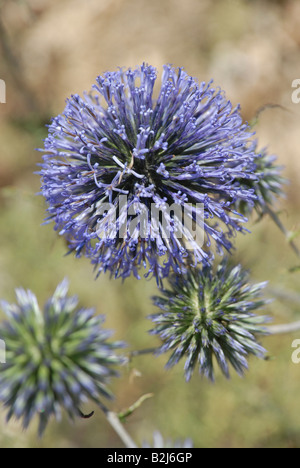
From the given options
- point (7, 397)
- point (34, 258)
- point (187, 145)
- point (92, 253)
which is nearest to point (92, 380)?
point (7, 397)

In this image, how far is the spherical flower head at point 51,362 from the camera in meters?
2.38

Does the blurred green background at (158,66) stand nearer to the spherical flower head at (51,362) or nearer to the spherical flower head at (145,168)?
the spherical flower head at (145,168)

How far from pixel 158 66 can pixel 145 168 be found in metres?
4.93

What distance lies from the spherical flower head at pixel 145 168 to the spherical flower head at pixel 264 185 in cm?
42

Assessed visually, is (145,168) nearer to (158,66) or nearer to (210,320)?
(210,320)

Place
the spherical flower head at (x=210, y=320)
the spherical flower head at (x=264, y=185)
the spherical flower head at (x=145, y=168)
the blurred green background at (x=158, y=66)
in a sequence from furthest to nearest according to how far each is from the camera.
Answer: the blurred green background at (x=158, y=66) < the spherical flower head at (x=264, y=185) < the spherical flower head at (x=210, y=320) < the spherical flower head at (x=145, y=168)

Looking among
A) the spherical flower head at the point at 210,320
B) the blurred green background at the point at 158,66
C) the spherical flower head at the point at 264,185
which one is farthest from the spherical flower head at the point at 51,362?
the blurred green background at the point at 158,66

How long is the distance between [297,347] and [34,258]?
4078mm

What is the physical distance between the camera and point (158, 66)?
7043 millimetres

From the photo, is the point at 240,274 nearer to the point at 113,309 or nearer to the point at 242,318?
the point at 242,318

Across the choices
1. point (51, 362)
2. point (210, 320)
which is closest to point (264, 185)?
point (210, 320)

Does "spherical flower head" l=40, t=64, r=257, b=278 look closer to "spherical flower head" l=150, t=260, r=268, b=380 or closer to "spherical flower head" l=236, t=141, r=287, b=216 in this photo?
"spherical flower head" l=150, t=260, r=268, b=380

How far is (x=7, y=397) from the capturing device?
244 cm

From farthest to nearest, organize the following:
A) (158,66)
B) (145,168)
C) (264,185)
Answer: (158,66)
(264,185)
(145,168)
